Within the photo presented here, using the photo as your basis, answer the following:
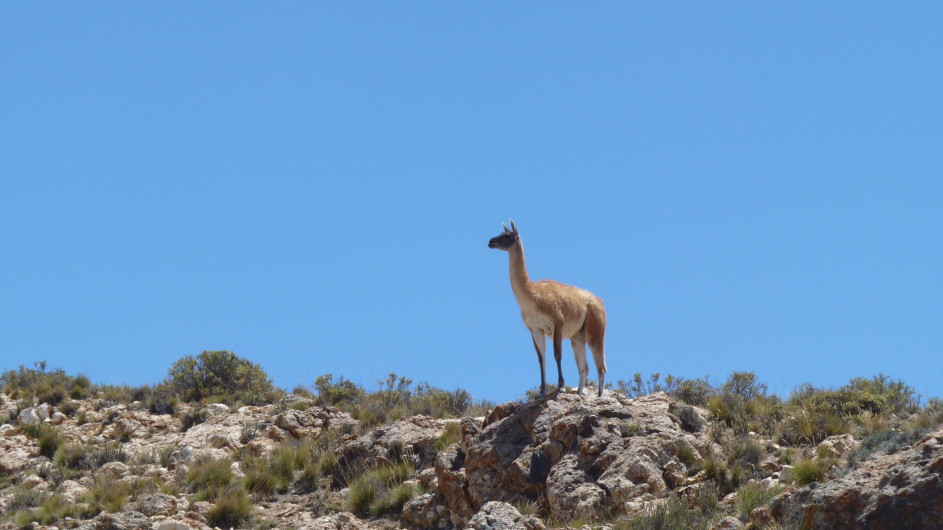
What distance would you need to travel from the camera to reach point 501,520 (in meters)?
11.7

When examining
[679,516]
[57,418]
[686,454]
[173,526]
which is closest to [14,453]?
[57,418]

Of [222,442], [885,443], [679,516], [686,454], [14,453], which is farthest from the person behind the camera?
[14,453]

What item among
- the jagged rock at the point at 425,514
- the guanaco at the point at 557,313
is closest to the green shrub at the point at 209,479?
the jagged rock at the point at 425,514

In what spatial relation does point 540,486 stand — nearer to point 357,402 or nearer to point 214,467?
point 214,467

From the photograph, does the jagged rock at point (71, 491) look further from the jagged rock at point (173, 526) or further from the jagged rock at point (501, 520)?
the jagged rock at point (501, 520)

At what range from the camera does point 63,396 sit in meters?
21.7

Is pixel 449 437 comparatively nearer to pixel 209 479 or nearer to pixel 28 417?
pixel 209 479

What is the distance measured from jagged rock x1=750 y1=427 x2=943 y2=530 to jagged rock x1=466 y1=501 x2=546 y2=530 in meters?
2.72

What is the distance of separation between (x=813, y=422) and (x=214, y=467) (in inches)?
376

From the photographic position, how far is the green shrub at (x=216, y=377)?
21.9 meters

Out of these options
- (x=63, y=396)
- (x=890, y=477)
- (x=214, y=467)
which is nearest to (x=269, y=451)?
(x=214, y=467)

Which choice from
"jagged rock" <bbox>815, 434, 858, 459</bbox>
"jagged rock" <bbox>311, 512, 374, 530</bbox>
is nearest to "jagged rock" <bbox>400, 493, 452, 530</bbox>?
"jagged rock" <bbox>311, 512, 374, 530</bbox>

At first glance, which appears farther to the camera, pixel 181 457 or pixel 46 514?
pixel 181 457

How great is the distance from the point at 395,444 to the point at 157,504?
390 centimetres
